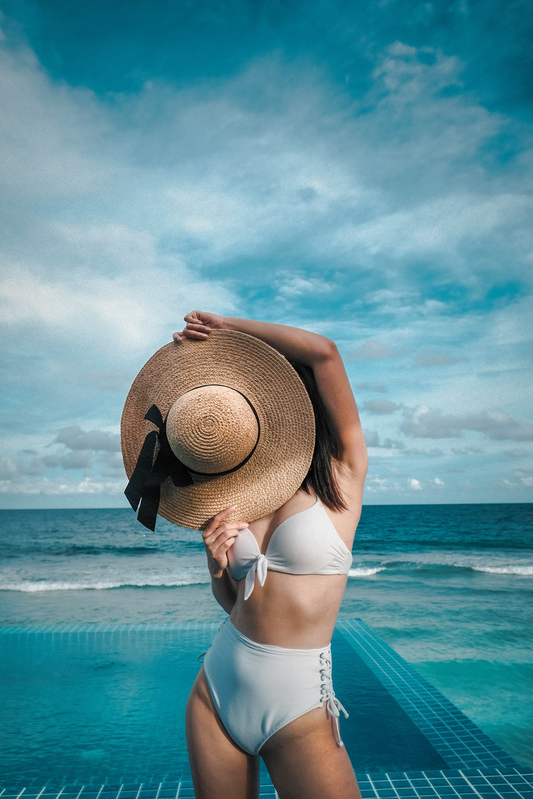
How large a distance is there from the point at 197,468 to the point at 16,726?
471cm

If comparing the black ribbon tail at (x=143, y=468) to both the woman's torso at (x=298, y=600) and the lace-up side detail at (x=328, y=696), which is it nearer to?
the woman's torso at (x=298, y=600)

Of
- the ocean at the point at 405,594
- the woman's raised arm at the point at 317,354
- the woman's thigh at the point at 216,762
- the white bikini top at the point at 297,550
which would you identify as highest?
the woman's raised arm at the point at 317,354

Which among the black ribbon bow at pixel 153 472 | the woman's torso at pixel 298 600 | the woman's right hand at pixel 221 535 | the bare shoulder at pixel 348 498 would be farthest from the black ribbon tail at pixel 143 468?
the bare shoulder at pixel 348 498

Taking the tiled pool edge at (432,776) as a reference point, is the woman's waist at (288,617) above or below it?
above

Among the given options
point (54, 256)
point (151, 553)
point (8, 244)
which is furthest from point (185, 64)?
point (151, 553)

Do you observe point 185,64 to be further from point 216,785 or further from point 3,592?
point 3,592

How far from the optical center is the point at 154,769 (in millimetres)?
3893

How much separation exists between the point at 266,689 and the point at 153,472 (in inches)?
23.6

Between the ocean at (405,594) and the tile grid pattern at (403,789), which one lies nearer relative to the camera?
the tile grid pattern at (403,789)

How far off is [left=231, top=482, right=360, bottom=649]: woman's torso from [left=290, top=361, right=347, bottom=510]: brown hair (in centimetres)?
5

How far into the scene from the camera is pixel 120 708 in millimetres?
4871

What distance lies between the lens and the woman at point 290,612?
1223 millimetres

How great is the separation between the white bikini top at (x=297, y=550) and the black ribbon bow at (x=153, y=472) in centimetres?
24

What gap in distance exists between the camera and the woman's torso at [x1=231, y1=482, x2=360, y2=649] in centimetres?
126
